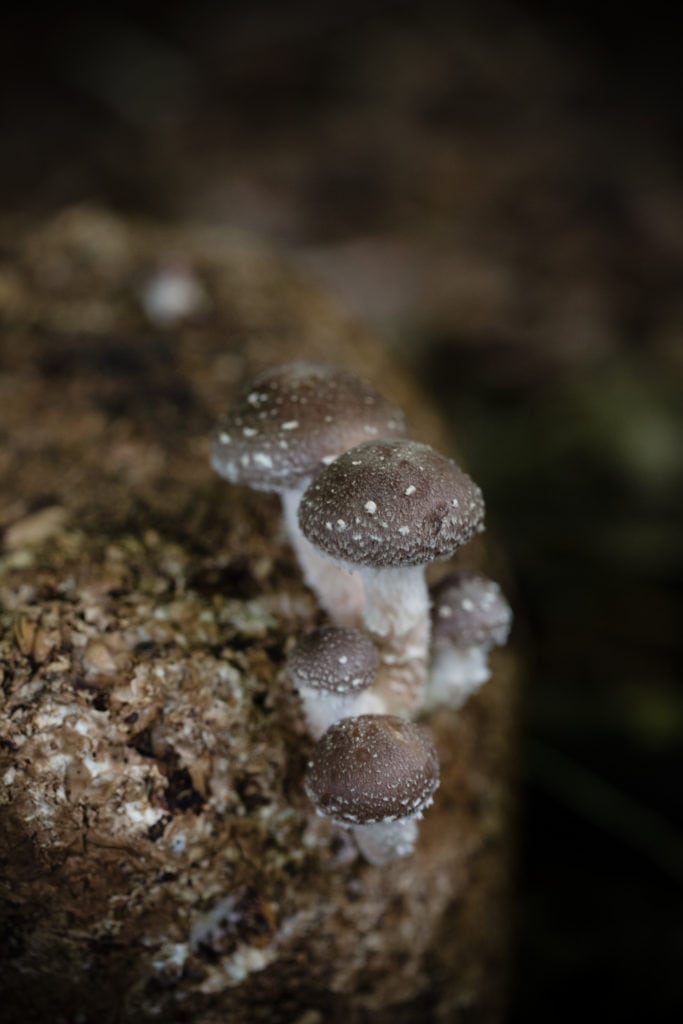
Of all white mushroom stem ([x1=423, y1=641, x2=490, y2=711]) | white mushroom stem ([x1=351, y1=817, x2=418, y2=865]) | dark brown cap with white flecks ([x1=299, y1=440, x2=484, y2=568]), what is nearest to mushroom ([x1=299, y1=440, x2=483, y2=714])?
dark brown cap with white flecks ([x1=299, y1=440, x2=484, y2=568])

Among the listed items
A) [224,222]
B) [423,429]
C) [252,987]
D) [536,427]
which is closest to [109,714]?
[252,987]

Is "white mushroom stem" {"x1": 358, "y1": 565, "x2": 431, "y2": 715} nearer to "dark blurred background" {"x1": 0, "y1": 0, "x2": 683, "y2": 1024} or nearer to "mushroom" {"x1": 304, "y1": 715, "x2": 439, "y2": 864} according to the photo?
"mushroom" {"x1": 304, "y1": 715, "x2": 439, "y2": 864}

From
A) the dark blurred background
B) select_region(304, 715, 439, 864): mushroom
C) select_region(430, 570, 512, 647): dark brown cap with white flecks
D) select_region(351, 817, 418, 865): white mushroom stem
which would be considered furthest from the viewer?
the dark blurred background

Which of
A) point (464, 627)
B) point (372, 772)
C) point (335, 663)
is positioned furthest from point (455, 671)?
point (372, 772)

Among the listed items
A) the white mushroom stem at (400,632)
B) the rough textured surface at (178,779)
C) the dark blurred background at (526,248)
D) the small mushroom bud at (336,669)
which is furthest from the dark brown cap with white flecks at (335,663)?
the dark blurred background at (526,248)

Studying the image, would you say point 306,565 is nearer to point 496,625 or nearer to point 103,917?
point 496,625
